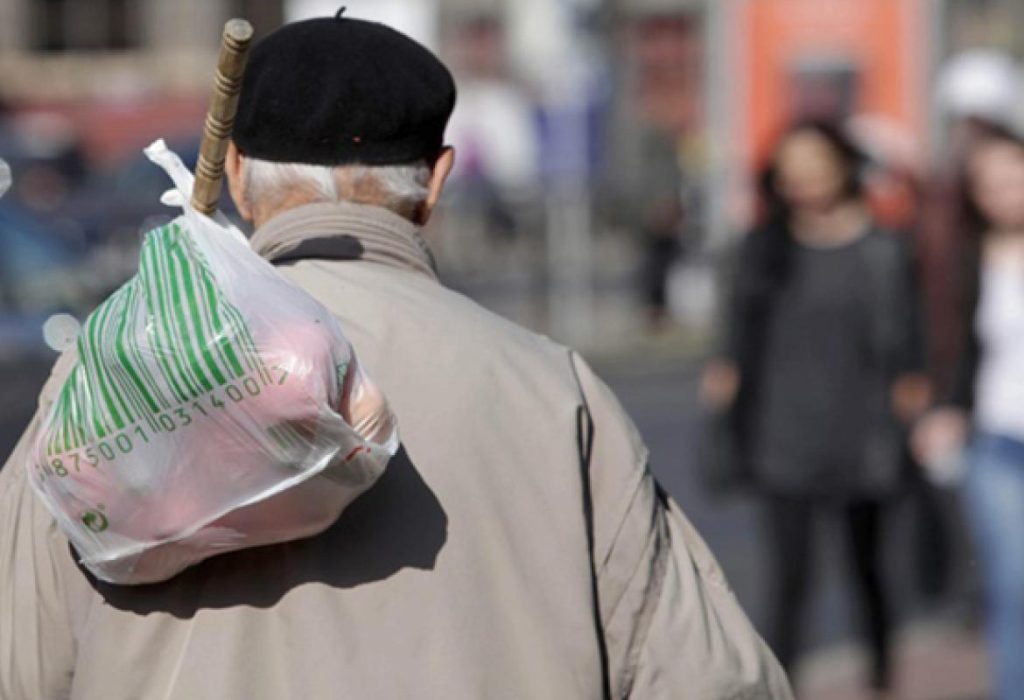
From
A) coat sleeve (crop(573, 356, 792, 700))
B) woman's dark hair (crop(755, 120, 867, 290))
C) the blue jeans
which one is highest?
coat sleeve (crop(573, 356, 792, 700))

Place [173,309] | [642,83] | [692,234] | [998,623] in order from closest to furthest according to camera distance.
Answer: [173,309]
[998,623]
[692,234]
[642,83]

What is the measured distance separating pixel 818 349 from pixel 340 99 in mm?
4160

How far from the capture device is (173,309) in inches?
89.7

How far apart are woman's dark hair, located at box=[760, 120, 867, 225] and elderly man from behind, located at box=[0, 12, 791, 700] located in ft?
12.7

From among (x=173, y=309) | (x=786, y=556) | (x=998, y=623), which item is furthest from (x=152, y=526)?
(x=786, y=556)

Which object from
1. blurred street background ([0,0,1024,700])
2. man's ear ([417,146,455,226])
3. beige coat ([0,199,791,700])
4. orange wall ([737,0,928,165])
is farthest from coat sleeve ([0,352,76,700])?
orange wall ([737,0,928,165])

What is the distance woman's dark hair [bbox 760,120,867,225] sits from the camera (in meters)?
6.45

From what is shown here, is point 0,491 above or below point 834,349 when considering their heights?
above

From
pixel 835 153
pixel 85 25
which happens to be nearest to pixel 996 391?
pixel 835 153

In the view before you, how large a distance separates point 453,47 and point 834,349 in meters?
38.0

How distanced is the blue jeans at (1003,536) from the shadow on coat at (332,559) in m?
3.61

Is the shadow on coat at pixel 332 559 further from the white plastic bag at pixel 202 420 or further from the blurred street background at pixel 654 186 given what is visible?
the blurred street background at pixel 654 186

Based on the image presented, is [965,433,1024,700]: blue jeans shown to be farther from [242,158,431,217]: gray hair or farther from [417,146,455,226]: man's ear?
[242,158,431,217]: gray hair

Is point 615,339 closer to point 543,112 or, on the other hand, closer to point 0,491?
point 543,112
